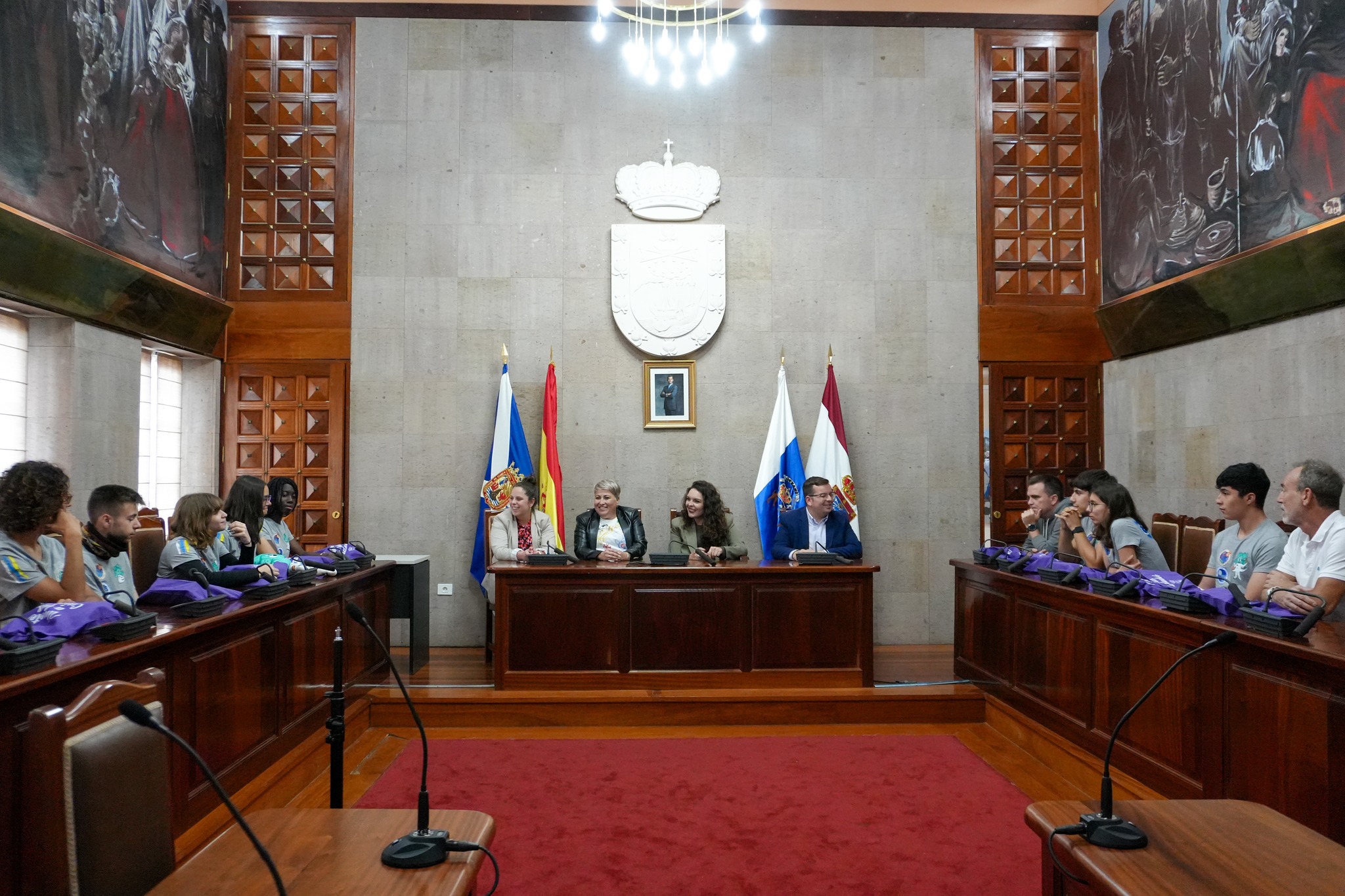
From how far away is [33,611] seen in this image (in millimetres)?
2953

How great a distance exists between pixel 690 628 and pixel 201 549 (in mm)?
2677

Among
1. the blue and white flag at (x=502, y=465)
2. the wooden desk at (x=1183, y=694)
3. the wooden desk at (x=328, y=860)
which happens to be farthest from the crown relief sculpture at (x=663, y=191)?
the wooden desk at (x=328, y=860)

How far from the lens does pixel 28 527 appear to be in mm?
3146

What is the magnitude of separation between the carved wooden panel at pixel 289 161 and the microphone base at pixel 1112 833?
22.0 feet

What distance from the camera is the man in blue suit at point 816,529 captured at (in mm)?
5953

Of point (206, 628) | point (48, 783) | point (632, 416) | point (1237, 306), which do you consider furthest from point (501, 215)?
point (48, 783)

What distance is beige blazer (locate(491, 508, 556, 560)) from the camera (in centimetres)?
574

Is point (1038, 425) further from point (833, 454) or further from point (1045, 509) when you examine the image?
point (1045, 509)

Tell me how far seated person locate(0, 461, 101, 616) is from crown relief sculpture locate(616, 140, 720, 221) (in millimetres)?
4943

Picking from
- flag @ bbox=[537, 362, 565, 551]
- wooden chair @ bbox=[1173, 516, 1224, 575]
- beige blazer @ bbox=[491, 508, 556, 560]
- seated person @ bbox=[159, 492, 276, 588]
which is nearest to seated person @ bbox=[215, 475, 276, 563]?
seated person @ bbox=[159, 492, 276, 588]

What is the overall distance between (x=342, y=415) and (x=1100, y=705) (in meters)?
5.70

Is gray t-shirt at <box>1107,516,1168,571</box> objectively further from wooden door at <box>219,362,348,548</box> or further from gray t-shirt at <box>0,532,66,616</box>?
wooden door at <box>219,362,348,548</box>

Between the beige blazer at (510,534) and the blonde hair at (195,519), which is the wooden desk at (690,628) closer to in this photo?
the beige blazer at (510,534)

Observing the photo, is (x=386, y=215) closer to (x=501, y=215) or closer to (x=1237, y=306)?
(x=501, y=215)
